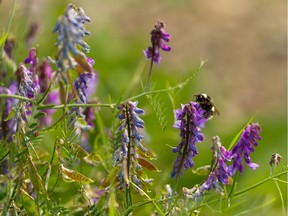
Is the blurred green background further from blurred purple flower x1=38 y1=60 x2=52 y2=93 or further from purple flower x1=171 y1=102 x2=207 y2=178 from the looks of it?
purple flower x1=171 y1=102 x2=207 y2=178

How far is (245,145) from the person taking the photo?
220 cm

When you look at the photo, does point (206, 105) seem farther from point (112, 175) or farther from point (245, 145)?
point (112, 175)

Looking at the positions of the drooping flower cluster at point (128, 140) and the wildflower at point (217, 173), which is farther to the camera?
the wildflower at point (217, 173)

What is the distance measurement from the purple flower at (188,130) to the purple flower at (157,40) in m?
0.18

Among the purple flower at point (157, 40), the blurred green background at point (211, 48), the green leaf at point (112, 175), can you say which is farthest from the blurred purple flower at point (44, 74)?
the blurred green background at point (211, 48)

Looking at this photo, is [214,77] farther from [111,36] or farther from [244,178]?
[244,178]

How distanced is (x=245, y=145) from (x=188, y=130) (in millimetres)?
178

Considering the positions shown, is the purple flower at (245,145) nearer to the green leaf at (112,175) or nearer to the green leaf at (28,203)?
the green leaf at (112,175)

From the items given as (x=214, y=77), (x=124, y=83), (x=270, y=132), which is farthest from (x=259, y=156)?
(x=214, y=77)

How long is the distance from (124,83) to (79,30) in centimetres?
329

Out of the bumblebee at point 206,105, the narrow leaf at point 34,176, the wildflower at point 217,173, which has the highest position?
the bumblebee at point 206,105

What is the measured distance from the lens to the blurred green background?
5.45 metres

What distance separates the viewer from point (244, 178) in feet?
14.6

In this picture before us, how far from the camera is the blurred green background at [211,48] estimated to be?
545 cm
